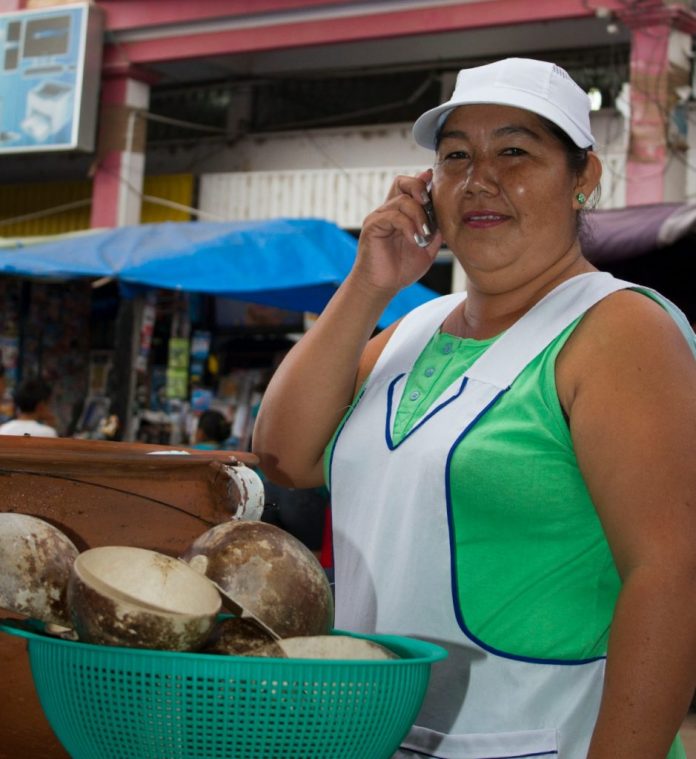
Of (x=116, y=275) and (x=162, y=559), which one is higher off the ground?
(x=116, y=275)

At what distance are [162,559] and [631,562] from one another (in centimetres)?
57

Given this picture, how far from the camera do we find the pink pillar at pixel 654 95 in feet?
29.9

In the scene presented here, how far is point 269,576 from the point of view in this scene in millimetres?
1188

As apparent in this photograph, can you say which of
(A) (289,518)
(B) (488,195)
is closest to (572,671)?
(B) (488,195)

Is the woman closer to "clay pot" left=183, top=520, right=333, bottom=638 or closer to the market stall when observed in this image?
"clay pot" left=183, top=520, right=333, bottom=638

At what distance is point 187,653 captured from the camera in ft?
3.43

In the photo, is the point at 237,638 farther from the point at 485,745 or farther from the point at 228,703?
the point at 485,745

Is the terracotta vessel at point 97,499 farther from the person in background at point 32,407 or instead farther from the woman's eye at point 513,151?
the person in background at point 32,407

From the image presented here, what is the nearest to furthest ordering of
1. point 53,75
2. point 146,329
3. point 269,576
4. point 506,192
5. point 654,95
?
point 269,576, point 506,192, point 146,329, point 654,95, point 53,75

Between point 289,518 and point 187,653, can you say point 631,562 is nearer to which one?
point 187,653

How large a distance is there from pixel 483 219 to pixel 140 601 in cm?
80

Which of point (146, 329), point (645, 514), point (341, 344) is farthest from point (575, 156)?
point (146, 329)

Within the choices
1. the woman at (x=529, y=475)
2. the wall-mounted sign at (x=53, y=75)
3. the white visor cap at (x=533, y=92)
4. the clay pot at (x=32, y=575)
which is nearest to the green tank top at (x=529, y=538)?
the woman at (x=529, y=475)

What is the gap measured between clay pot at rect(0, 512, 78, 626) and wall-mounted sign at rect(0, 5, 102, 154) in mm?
10095
